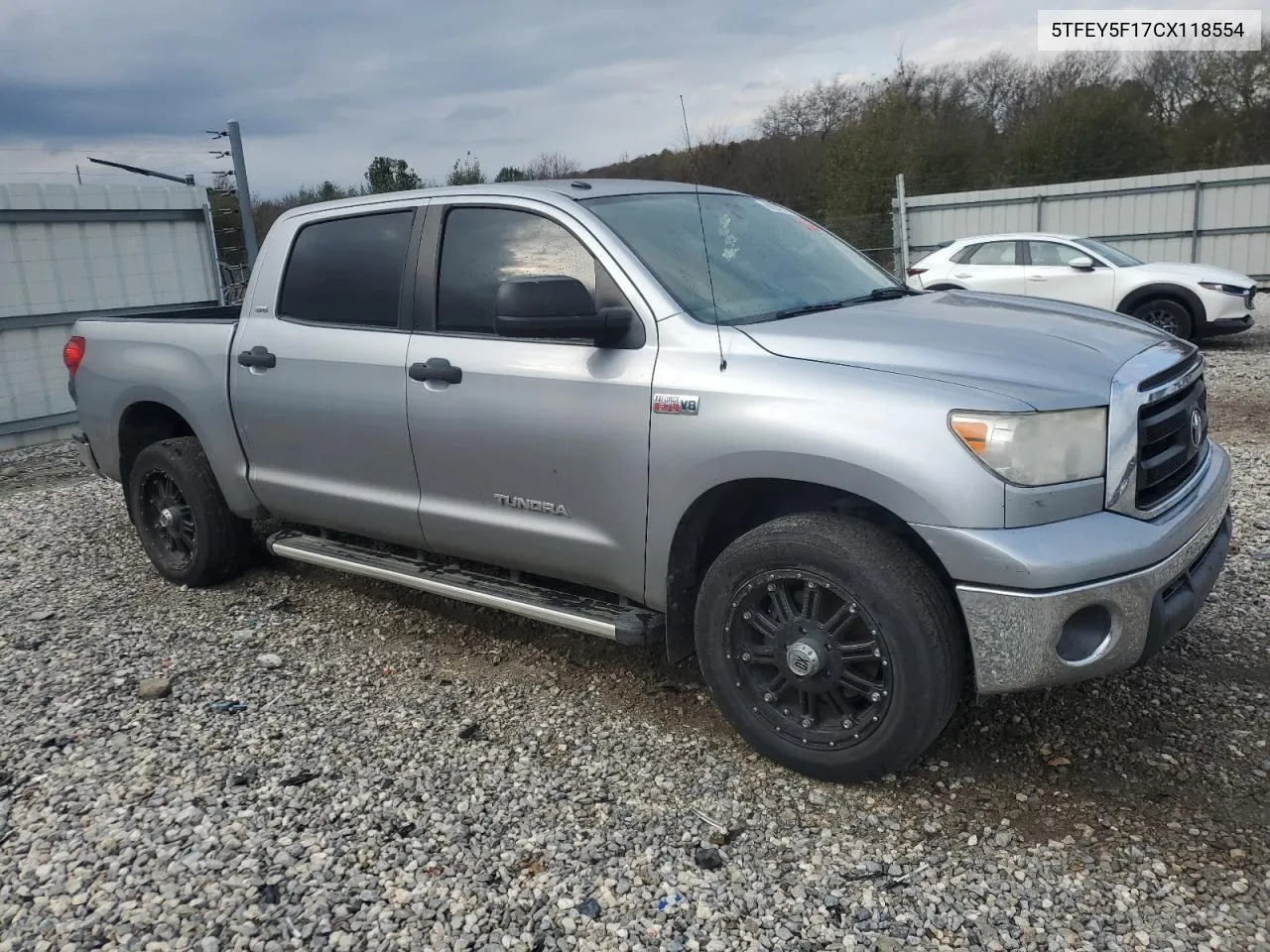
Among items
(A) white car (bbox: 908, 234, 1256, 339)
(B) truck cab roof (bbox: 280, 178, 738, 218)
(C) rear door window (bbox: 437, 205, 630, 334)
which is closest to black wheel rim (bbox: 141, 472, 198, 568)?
(B) truck cab roof (bbox: 280, 178, 738, 218)

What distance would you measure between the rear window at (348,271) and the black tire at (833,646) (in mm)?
1904

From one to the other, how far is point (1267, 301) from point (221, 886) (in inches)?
735

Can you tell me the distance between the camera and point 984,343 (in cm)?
303

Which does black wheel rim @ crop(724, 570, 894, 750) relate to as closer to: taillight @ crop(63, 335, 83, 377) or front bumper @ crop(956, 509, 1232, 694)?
front bumper @ crop(956, 509, 1232, 694)

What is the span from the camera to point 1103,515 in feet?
A: 8.98

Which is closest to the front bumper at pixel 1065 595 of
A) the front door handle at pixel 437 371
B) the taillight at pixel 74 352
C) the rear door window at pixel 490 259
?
the rear door window at pixel 490 259

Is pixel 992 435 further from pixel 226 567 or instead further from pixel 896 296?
pixel 226 567

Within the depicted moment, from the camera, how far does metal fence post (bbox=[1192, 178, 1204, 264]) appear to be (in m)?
16.6

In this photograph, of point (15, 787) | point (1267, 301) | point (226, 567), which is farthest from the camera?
point (1267, 301)

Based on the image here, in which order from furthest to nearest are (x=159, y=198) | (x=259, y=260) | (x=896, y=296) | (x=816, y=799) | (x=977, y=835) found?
(x=159, y=198) < (x=259, y=260) < (x=896, y=296) < (x=816, y=799) < (x=977, y=835)

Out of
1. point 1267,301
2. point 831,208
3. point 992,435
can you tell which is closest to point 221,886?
point 992,435

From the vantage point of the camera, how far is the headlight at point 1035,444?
265cm

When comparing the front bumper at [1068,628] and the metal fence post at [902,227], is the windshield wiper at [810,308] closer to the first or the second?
the front bumper at [1068,628]

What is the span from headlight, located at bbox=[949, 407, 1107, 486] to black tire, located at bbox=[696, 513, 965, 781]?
0.39m
